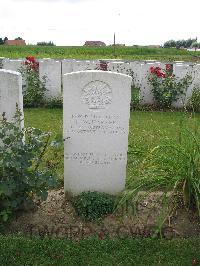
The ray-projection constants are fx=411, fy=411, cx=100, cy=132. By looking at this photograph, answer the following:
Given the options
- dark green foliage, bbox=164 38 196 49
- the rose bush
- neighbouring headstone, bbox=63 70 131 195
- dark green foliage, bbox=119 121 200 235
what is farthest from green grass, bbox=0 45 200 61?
dark green foliage, bbox=164 38 196 49

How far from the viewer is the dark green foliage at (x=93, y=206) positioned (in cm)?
418

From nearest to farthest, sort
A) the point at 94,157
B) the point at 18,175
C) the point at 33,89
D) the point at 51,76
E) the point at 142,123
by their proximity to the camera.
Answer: the point at 18,175 < the point at 94,157 < the point at 142,123 < the point at 33,89 < the point at 51,76

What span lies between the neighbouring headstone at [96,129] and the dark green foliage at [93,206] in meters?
0.27

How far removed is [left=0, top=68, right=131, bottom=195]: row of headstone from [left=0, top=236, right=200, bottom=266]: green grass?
0.92m

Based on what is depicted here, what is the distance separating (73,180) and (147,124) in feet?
12.8

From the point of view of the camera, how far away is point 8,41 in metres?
55.6

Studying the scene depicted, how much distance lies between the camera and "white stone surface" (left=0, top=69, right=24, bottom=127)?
4379 mm

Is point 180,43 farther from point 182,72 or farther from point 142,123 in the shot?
point 142,123

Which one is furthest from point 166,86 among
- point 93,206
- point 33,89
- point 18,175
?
point 18,175

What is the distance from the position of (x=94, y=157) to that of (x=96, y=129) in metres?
0.33

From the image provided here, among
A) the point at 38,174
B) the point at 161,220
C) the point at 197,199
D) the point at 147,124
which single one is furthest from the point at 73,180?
the point at 147,124

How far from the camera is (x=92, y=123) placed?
4363 millimetres

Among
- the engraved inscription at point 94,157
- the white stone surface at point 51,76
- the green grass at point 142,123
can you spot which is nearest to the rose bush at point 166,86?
the green grass at point 142,123

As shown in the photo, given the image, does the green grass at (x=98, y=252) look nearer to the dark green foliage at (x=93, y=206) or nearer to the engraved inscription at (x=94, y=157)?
the dark green foliage at (x=93, y=206)
